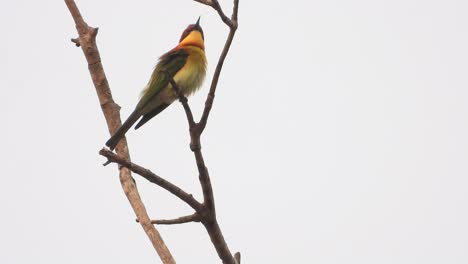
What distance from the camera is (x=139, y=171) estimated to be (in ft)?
8.55

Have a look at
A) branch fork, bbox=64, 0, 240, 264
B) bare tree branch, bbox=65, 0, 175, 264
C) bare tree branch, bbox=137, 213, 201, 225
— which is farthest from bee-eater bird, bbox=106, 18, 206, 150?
bare tree branch, bbox=137, 213, 201, 225

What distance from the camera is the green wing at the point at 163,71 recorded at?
194 inches

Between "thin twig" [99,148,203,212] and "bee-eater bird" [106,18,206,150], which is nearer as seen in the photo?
"thin twig" [99,148,203,212]

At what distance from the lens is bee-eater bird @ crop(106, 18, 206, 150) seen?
16.2 ft

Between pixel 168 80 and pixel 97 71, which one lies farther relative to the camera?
pixel 168 80

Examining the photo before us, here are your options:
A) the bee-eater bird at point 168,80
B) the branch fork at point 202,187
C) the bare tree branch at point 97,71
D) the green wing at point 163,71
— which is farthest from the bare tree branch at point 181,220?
the green wing at point 163,71

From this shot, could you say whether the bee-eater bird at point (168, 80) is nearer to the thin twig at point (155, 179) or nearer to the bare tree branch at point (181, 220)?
the bare tree branch at point (181, 220)

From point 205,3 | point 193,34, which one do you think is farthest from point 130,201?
point 193,34

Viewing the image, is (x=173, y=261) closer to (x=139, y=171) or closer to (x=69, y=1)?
(x=139, y=171)

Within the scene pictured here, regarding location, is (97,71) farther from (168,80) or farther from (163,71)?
(163,71)

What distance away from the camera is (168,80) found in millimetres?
4652

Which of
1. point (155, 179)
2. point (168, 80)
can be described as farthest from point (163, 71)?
point (155, 179)

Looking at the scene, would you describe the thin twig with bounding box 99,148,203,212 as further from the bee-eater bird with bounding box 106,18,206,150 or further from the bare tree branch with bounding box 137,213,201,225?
the bee-eater bird with bounding box 106,18,206,150

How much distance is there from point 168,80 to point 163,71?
0.21 meters
